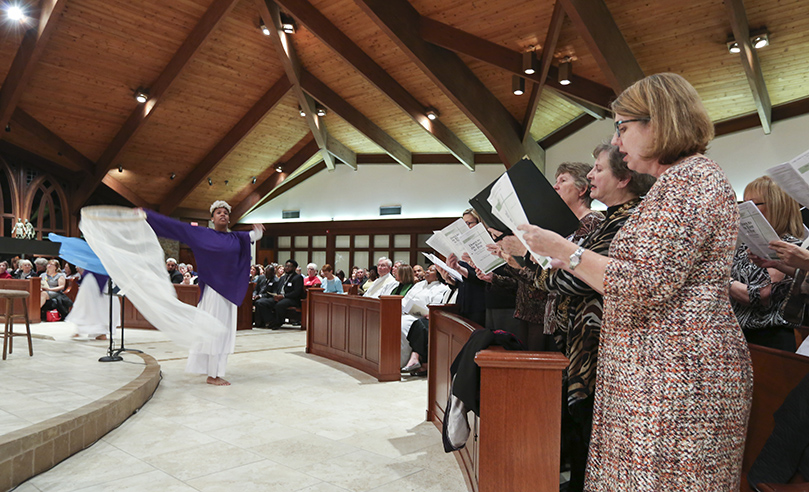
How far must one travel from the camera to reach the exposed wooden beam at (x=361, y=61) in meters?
9.34

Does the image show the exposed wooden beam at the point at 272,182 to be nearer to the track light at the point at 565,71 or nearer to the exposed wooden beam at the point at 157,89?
the exposed wooden beam at the point at 157,89

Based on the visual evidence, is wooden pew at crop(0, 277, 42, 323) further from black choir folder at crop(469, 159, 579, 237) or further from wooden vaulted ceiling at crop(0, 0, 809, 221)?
black choir folder at crop(469, 159, 579, 237)

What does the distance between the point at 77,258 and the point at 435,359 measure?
4175 millimetres

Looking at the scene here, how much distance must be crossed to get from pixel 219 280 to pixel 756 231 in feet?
14.4

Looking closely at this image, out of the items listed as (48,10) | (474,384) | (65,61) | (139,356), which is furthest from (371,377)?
(65,61)

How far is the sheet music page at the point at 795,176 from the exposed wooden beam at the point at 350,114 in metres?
11.2

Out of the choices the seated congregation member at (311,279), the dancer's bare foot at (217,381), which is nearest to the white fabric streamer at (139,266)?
the dancer's bare foot at (217,381)

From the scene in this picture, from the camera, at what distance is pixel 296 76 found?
38.4 feet

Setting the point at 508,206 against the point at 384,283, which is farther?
the point at 384,283

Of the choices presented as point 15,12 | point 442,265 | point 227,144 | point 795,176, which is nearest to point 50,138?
point 227,144

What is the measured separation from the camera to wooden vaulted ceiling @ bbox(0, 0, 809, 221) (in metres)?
7.88

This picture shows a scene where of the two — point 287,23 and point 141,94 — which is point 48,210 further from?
point 287,23

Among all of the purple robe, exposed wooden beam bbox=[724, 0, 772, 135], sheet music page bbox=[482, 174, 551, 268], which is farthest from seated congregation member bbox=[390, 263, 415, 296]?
sheet music page bbox=[482, 174, 551, 268]

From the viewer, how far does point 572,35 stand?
8.27 metres
